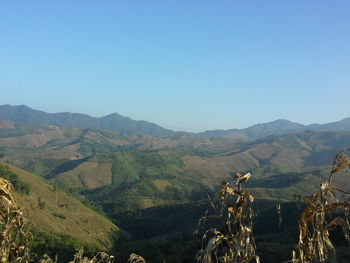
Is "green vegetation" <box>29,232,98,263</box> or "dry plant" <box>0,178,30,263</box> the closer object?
"dry plant" <box>0,178,30,263</box>

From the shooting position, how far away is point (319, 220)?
4180mm

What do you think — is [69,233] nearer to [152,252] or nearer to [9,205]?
[152,252]

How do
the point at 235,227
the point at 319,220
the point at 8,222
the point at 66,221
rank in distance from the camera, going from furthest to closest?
the point at 66,221
the point at 235,227
the point at 319,220
the point at 8,222

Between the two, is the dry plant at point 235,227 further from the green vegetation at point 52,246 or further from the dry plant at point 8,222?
the green vegetation at point 52,246

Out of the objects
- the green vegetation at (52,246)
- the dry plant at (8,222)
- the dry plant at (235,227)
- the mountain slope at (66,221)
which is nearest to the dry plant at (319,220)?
the dry plant at (235,227)

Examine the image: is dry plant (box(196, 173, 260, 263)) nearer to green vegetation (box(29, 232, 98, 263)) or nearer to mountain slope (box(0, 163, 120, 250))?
green vegetation (box(29, 232, 98, 263))

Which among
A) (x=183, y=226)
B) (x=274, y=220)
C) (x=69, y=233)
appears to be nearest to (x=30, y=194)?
(x=69, y=233)

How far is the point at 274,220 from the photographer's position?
148375mm

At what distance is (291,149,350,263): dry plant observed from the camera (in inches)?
160

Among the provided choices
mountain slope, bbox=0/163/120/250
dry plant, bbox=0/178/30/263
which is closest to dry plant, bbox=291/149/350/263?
dry plant, bbox=0/178/30/263

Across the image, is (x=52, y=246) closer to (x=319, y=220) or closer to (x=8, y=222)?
(x=8, y=222)

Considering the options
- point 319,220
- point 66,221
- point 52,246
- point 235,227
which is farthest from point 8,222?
point 66,221

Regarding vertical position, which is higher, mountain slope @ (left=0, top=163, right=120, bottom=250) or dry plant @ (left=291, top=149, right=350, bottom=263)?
dry plant @ (left=291, top=149, right=350, bottom=263)

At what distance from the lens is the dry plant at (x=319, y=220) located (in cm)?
407
